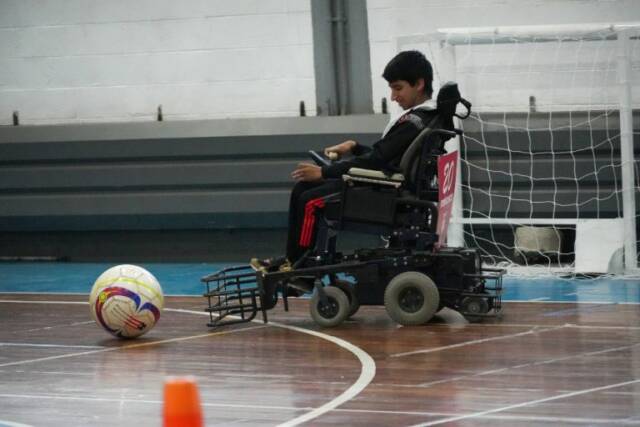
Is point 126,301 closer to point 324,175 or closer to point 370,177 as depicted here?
point 324,175

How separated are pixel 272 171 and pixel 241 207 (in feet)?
1.53

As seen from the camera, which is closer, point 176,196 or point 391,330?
point 391,330

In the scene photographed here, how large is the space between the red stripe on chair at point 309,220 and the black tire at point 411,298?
1.72 feet

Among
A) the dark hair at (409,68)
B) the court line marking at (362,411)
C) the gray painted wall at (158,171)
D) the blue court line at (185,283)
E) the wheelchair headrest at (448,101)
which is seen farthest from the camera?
the gray painted wall at (158,171)

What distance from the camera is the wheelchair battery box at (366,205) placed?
6629mm

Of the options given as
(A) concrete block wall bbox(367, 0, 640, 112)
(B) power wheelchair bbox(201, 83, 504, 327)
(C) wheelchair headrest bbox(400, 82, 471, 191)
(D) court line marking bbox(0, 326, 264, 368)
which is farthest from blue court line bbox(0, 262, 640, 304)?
(D) court line marking bbox(0, 326, 264, 368)

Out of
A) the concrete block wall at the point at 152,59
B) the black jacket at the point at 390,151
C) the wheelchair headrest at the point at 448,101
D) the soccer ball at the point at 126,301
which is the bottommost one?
the soccer ball at the point at 126,301

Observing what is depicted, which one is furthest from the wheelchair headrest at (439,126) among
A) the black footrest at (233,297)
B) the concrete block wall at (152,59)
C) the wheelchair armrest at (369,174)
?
the concrete block wall at (152,59)

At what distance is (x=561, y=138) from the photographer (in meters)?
10.3

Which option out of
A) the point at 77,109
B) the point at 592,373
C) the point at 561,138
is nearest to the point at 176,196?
the point at 77,109

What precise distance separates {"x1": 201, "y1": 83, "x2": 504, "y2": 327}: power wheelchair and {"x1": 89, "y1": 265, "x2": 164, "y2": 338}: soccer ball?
0.35 metres

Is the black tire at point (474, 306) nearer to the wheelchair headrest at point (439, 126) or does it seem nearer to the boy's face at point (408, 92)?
the wheelchair headrest at point (439, 126)

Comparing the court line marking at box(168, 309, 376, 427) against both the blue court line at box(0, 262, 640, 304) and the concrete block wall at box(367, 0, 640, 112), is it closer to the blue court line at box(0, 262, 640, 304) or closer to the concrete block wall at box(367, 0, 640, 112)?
the blue court line at box(0, 262, 640, 304)

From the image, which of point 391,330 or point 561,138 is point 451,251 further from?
point 561,138
